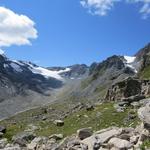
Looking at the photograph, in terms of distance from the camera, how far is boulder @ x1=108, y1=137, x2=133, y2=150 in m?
25.9

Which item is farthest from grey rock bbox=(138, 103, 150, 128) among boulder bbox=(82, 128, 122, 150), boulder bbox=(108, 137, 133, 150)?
boulder bbox=(82, 128, 122, 150)

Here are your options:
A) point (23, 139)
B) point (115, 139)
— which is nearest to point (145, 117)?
point (115, 139)

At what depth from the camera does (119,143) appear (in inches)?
1044

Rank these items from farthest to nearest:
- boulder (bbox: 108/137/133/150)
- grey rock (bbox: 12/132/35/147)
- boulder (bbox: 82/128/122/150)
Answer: grey rock (bbox: 12/132/35/147)
boulder (bbox: 82/128/122/150)
boulder (bbox: 108/137/133/150)

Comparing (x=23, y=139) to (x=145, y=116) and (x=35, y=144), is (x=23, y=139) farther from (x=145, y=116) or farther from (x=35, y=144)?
(x=145, y=116)

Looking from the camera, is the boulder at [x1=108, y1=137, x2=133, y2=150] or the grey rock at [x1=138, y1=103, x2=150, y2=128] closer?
the boulder at [x1=108, y1=137, x2=133, y2=150]

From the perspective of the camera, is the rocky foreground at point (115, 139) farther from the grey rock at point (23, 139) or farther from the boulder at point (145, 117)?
the grey rock at point (23, 139)

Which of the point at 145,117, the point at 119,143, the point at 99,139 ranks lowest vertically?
the point at 119,143

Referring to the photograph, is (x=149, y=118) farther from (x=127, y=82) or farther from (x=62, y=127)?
(x=127, y=82)

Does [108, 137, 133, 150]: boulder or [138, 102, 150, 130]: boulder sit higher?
[138, 102, 150, 130]: boulder

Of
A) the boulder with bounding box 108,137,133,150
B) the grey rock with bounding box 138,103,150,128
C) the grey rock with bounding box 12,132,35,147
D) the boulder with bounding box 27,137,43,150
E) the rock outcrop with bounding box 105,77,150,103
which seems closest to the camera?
the boulder with bounding box 108,137,133,150

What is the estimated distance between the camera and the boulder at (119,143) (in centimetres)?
2589

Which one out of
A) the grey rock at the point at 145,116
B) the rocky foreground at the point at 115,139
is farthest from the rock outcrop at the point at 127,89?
the grey rock at the point at 145,116

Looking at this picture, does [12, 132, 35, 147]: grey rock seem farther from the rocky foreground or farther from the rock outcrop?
the rock outcrop
